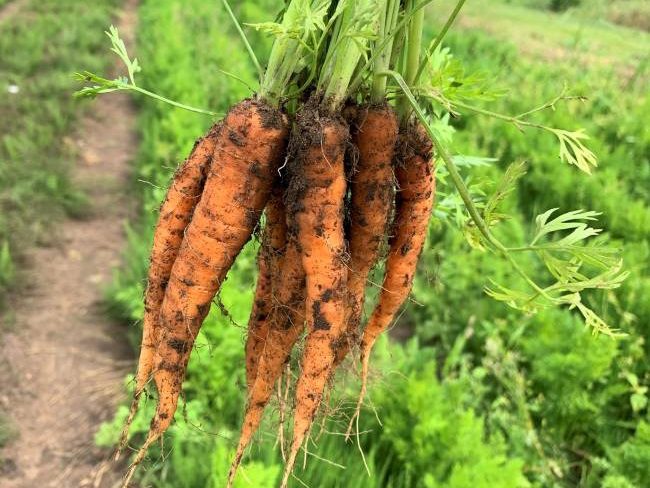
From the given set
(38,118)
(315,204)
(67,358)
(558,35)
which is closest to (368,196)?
(315,204)

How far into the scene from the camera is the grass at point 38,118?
4273 mm

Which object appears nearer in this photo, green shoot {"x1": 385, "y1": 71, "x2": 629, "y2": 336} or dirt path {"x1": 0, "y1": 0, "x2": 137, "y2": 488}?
green shoot {"x1": 385, "y1": 71, "x2": 629, "y2": 336}

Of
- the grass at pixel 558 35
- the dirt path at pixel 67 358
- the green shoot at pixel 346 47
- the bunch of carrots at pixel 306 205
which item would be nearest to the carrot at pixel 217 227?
the bunch of carrots at pixel 306 205

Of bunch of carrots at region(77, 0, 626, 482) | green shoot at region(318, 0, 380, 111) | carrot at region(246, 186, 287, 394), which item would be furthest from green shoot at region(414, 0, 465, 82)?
carrot at region(246, 186, 287, 394)

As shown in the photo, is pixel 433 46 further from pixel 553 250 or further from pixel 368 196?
pixel 553 250

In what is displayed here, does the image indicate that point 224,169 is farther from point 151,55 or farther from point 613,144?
point 151,55

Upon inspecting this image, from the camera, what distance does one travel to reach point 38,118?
5.60 m

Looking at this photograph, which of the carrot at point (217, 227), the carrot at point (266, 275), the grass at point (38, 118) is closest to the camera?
the carrot at point (217, 227)

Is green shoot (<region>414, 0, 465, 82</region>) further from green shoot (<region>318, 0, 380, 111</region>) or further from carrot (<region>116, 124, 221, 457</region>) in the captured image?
carrot (<region>116, 124, 221, 457</region>)

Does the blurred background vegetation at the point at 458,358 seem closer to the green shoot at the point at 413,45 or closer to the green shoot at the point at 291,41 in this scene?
the green shoot at the point at 413,45

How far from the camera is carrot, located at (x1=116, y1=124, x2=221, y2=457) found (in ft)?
5.14

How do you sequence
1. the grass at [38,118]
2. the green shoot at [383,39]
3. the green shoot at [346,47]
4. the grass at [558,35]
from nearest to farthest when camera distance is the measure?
the green shoot at [346,47], the green shoot at [383,39], the grass at [38,118], the grass at [558,35]

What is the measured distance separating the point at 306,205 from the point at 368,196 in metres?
0.17

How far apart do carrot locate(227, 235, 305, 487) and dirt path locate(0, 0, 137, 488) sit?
1241 millimetres
